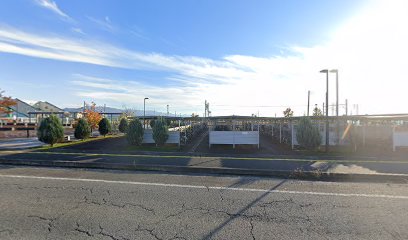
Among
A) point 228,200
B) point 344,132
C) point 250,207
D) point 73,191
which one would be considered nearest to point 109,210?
point 73,191

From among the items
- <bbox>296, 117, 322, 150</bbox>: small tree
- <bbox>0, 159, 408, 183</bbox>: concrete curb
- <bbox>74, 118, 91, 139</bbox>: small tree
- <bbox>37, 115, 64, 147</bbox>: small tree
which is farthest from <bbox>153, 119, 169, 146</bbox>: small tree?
<bbox>296, 117, 322, 150</bbox>: small tree

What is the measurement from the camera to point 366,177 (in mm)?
7297

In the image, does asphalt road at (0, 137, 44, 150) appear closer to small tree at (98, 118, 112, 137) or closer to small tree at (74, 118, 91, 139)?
small tree at (74, 118, 91, 139)

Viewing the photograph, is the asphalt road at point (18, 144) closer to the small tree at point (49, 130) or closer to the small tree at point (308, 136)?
the small tree at point (49, 130)

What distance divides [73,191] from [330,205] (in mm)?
6125

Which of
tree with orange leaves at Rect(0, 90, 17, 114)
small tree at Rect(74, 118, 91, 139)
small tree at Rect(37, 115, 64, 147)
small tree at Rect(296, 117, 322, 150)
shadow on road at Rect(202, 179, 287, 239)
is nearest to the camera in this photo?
shadow on road at Rect(202, 179, 287, 239)

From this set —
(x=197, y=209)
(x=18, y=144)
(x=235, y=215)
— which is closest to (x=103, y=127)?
(x=18, y=144)

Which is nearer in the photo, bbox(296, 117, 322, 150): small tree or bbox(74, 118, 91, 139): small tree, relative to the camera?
bbox(296, 117, 322, 150): small tree

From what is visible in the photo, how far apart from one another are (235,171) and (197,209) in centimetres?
365

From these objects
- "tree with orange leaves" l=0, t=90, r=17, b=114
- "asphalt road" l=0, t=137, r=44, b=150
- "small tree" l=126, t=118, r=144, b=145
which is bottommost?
"asphalt road" l=0, t=137, r=44, b=150

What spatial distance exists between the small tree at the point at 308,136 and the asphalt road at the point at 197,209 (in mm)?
7716

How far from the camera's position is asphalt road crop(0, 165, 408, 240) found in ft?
12.1

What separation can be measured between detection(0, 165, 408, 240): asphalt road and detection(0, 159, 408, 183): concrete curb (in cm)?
63

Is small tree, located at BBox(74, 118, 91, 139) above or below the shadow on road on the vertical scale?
above
